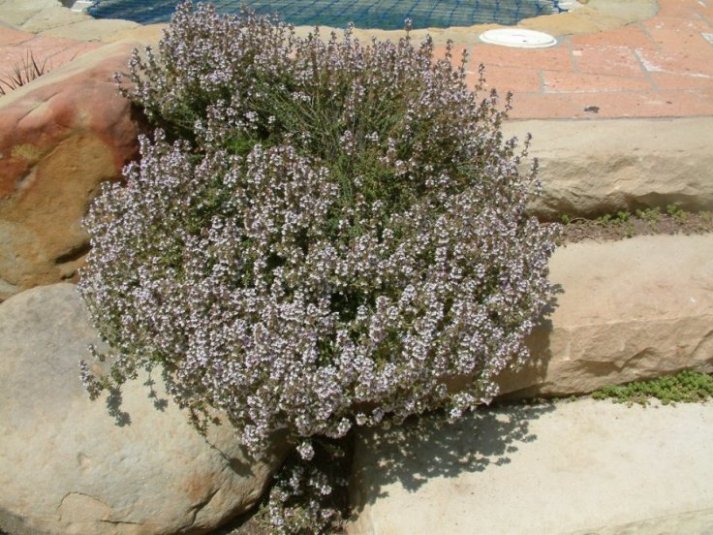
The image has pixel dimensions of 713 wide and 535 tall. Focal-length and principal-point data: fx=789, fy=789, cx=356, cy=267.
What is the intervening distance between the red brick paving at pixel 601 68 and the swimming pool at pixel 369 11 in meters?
1.68

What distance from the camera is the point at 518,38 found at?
5605 millimetres

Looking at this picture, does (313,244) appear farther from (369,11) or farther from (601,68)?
(369,11)

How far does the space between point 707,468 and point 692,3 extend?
15.7ft

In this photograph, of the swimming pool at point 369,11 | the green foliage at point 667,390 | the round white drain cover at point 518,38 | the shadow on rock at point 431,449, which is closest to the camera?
the shadow on rock at point 431,449

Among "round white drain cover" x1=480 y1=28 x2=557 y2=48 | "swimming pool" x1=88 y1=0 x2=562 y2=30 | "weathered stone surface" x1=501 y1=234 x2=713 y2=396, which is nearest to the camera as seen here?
"weathered stone surface" x1=501 y1=234 x2=713 y2=396

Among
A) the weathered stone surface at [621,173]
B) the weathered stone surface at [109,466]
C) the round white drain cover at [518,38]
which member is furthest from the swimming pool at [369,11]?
the weathered stone surface at [109,466]

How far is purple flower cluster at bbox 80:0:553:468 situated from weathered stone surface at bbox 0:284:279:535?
15cm

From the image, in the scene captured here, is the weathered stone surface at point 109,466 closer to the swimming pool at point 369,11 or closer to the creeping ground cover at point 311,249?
the creeping ground cover at point 311,249

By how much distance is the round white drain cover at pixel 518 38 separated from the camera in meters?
5.48

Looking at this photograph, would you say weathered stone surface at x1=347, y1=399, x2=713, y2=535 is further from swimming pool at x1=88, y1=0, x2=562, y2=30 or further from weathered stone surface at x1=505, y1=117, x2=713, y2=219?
swimming pool at x1=88, y1=0, x2=562, y2=30

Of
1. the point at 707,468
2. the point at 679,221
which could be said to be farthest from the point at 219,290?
the point at 679,221

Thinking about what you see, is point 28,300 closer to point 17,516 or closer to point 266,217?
point 17,516

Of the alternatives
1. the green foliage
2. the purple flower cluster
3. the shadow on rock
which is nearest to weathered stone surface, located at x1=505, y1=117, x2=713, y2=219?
the purple flower cluster

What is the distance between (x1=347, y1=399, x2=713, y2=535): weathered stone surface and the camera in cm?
279
